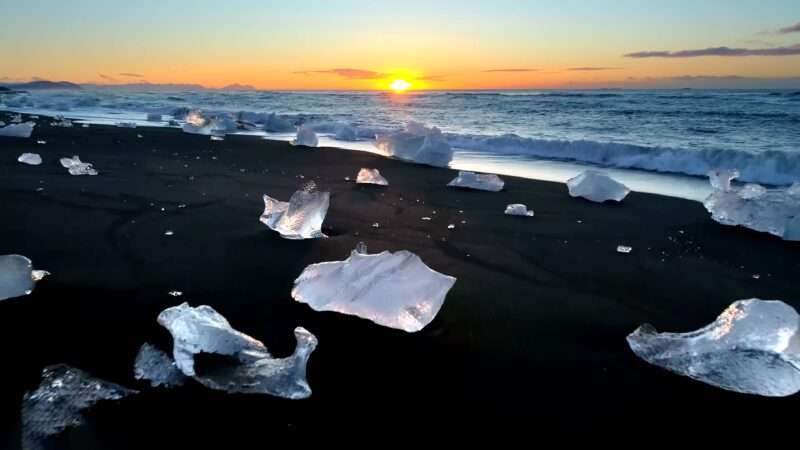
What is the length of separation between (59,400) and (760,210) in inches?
→ 163

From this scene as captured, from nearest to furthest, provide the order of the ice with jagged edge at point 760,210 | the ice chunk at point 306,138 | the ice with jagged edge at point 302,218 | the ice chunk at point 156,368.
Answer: the ice chunk at point 156,368, the ice with jagged edge at point 302,218, the ice with jagged edge at point 760,210, the ice chunk at point 306,138

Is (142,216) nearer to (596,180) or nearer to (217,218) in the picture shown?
(217,218)

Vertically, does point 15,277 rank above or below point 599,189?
above

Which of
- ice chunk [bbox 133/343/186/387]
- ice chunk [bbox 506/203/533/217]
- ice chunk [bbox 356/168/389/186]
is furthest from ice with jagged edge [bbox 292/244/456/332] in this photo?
ice chunk [bbox 356/168/389/186]

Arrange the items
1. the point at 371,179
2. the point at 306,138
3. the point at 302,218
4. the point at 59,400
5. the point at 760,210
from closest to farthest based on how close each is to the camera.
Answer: the point at 59,400 < the point at 302,218 < the point at 760,210 < the point at 371,179 < the point at 306,138

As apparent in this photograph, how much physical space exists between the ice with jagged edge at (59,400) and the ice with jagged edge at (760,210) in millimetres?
3868

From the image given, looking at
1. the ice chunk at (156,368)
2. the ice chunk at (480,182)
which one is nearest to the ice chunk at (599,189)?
the ice chunk at (480,182)

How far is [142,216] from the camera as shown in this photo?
3.65 metres

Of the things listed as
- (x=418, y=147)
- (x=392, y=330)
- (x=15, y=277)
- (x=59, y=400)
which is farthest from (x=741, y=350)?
(x=418, y=147)

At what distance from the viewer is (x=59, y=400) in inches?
61.0

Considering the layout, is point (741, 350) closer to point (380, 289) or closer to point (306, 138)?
point (380, 289)

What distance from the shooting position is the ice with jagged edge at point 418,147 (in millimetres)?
7047

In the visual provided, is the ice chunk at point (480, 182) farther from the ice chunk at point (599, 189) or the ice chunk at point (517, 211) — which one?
the ice chunk at point (517, 211)

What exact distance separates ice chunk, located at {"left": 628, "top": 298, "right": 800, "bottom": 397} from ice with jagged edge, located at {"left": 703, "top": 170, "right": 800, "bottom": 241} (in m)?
2.08
